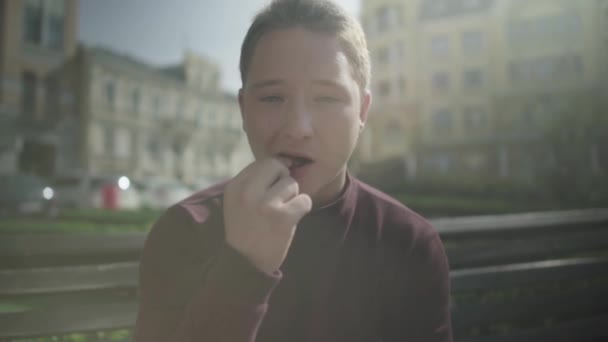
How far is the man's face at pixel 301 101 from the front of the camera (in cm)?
51

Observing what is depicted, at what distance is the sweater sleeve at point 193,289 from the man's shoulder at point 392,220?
24cm

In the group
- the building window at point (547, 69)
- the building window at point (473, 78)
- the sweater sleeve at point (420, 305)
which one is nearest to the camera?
the sweater sleeve at point (420, 305)

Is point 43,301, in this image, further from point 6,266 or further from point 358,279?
point 358,279

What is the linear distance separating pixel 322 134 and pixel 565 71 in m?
3.51

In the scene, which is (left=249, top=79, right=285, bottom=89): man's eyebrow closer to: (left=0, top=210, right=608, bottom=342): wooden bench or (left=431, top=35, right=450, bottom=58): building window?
(left=0, top=210, right=608, bottom=342): wooden bench

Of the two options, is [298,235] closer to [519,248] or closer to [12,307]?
[12,307]

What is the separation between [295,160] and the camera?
0.53 m

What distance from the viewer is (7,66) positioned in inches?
55.1


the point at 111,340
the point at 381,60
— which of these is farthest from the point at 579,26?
the point at 111,340

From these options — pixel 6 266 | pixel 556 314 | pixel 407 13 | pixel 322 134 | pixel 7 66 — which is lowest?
pixel 556 314

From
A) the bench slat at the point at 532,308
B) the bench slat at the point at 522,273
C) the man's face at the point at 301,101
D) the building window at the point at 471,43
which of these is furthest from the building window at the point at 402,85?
the man's face at the point at 301,101

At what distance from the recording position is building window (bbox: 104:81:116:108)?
1.31 meters

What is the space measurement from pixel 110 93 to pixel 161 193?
1.44ft

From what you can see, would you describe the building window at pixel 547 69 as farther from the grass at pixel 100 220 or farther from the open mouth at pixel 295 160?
the open mouth at pixel 295 160
